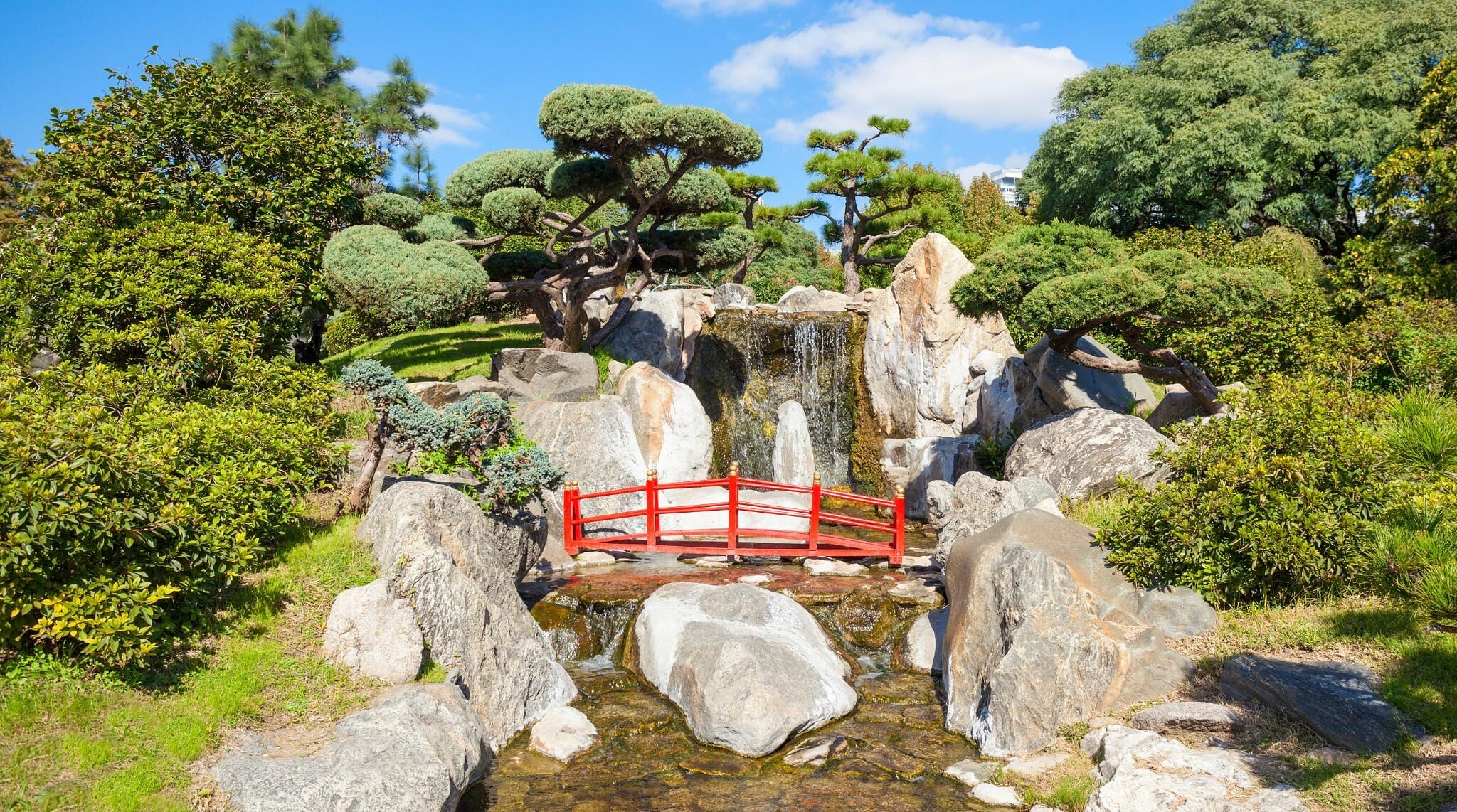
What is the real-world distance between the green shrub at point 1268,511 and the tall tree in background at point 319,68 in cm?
2924

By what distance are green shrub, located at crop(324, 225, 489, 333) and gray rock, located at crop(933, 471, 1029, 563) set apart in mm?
9675

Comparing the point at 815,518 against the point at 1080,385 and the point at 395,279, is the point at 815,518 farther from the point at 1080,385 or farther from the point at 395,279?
the point at 395,279

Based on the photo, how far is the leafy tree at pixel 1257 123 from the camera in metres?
26.9

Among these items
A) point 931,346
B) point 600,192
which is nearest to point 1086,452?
point 931,346

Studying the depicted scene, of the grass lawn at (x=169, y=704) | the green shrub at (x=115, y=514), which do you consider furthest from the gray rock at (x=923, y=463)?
the green shrub at (x=115, y=514)

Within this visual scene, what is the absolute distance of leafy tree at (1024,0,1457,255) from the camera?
1057 inches

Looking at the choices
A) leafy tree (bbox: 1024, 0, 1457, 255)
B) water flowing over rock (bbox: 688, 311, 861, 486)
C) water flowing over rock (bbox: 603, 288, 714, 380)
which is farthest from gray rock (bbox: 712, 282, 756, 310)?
leafy tree (bbox: 1024, 0, 1457, 255)

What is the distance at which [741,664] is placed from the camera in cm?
984

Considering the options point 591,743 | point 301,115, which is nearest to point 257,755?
point 591,743

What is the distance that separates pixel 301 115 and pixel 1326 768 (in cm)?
1799

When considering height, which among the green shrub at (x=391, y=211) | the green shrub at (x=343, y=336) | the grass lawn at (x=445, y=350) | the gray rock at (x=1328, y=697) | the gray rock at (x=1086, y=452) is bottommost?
the gray rock at (x=1328, y=697)

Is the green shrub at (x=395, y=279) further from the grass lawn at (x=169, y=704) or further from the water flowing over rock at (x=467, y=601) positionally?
the grass lawn at (x=169, y=704)

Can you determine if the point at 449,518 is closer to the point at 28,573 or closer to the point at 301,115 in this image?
the point at 28,573

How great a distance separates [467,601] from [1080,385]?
14164 millimetres
